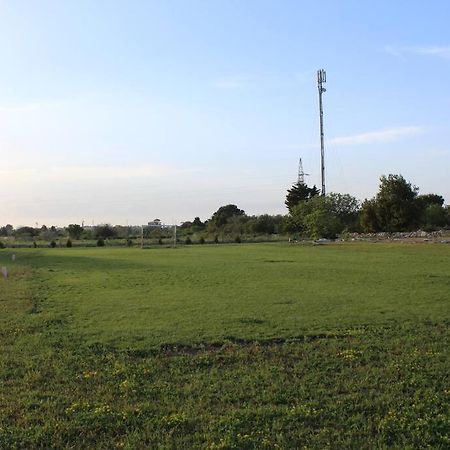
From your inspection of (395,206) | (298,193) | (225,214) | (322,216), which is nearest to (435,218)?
(395,206)

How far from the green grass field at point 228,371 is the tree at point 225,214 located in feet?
283

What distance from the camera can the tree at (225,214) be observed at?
101494 mm

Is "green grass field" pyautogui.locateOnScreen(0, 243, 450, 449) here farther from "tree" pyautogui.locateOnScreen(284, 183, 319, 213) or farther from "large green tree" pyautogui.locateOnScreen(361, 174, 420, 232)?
"tree" pyautogui.locateOnScreen(284, 183, 319, 213)

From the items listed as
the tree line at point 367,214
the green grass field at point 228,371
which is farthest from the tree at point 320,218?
the green grass field at point 228,371

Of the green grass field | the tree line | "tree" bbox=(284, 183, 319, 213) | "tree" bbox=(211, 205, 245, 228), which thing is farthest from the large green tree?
the green grass field

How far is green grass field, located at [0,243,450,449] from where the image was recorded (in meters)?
5.02

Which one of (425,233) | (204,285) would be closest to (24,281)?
(204,285)

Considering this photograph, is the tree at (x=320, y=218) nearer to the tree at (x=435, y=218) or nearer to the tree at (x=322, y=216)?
the tree at (x=322, y=216)

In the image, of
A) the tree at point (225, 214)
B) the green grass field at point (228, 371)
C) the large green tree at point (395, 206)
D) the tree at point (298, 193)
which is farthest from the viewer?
the tree at point (225, 214)

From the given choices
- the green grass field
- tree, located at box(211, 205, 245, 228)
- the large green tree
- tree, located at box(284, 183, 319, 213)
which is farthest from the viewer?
tree, located at box(211, 205, 245, 228)

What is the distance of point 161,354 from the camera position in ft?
27.0

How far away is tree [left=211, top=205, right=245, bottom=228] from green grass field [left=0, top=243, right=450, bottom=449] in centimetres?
8638

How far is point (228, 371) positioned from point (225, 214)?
103 m

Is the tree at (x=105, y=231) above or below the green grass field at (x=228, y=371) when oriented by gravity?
above
